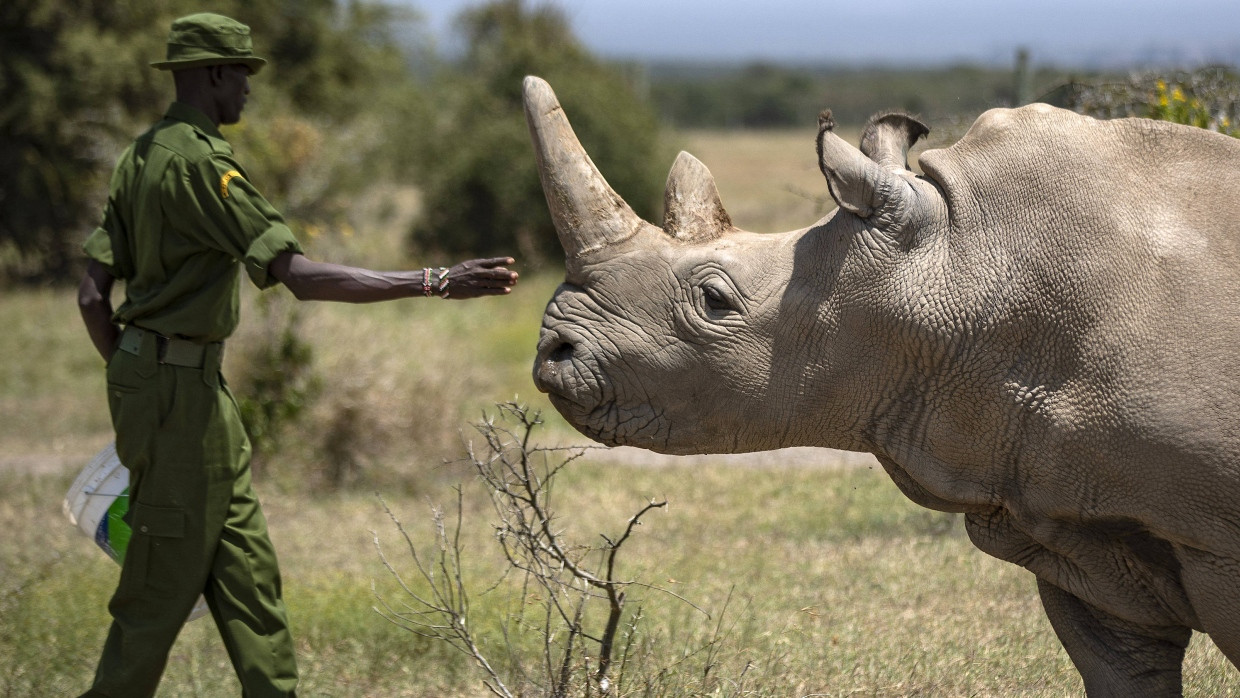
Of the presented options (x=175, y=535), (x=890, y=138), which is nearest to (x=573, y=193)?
(x=890, y=138)

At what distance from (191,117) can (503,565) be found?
320 centimetres

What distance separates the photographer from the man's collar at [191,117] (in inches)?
157

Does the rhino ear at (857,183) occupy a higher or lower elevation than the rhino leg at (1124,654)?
higher

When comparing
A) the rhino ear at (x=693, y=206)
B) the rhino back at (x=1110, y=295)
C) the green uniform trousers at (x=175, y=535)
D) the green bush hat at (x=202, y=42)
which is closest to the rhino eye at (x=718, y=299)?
the rhino ear at (x=693, y=206)

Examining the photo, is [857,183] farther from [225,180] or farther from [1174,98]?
[1174,98]

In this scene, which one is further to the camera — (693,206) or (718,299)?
(693,206)

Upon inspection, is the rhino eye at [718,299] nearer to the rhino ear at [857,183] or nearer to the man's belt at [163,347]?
the rhino ear at [857,183]

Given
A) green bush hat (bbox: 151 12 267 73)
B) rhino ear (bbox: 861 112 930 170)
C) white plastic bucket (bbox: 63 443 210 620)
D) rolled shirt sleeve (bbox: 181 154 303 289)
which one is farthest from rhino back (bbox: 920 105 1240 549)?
white plastic bucket (bbox: 63 443 210 620)

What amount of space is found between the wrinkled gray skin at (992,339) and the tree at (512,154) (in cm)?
1465

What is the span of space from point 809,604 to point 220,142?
3111 mm

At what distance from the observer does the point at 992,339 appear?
3.13m

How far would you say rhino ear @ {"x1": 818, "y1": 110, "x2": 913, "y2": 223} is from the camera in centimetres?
320

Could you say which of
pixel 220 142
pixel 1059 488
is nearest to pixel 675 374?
pixel 1059 488

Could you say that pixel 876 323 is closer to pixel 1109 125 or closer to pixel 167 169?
pixel 1109 125
